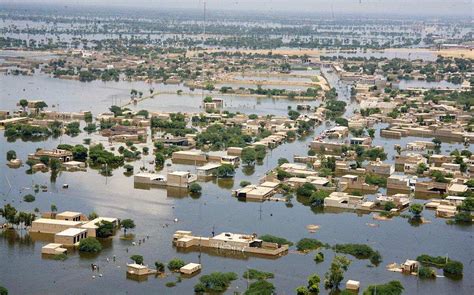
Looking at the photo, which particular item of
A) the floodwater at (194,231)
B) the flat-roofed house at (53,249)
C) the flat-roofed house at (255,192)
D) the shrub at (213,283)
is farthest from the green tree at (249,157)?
the shrub at (213,283)

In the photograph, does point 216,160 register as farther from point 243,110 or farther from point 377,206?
point 243,110

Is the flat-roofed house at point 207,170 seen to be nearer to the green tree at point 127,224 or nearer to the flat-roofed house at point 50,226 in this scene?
the green tree at point 127,224

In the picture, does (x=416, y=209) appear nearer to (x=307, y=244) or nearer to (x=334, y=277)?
(x=307, y=244)

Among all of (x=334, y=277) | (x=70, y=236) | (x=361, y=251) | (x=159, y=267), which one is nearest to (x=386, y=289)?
(x=334, y=277)

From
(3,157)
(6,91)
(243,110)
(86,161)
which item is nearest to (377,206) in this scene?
(86,161)

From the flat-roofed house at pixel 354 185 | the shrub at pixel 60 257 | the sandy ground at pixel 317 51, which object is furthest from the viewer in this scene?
the sandy ground at pixel 317 51

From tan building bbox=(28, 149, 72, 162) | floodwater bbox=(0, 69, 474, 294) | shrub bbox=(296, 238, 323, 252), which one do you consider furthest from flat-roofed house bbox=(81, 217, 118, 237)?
tan building bbox=(28, 149, 72, 162)
